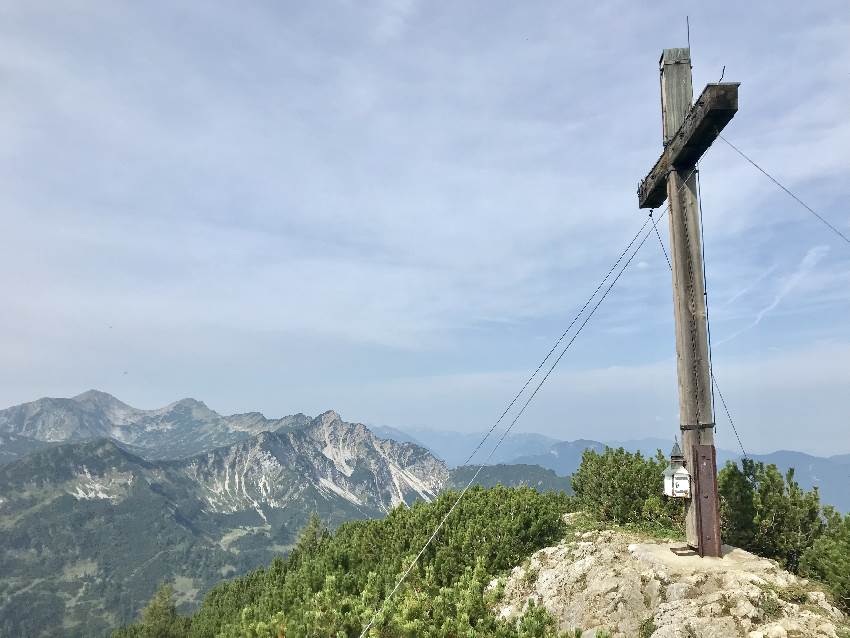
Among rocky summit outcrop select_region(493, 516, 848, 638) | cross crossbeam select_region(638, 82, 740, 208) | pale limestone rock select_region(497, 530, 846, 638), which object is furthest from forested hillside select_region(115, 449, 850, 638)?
cross crossbeam select_region(638, 82, 740, 208)

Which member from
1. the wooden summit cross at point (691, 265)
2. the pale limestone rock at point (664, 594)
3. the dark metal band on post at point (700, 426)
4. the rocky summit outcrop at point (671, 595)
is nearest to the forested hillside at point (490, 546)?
the rocky summit outcrop at point (671, 595)

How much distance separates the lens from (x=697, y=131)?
473 inches

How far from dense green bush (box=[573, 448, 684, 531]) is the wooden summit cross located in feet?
11.1

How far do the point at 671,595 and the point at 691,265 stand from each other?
725 centimetres

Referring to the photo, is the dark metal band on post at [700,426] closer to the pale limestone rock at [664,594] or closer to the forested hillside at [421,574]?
the pale limestone rock at [664,594]

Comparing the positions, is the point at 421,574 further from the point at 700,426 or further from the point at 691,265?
the point at 691,265

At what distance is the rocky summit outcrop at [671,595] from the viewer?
9117mm

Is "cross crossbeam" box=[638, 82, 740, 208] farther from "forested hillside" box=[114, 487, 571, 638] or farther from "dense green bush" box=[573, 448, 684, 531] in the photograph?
"forested hillside" box=[114, 487, 571, 638]

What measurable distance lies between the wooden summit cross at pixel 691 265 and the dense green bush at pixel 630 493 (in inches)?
134

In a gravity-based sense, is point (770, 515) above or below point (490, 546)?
above

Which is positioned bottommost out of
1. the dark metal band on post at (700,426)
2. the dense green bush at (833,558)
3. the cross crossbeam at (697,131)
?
the dense green bush at (833,558)

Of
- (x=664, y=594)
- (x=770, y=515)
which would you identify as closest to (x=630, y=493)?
(x=770, y=515)

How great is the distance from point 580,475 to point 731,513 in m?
7.33

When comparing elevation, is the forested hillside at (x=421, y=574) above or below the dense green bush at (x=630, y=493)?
below
